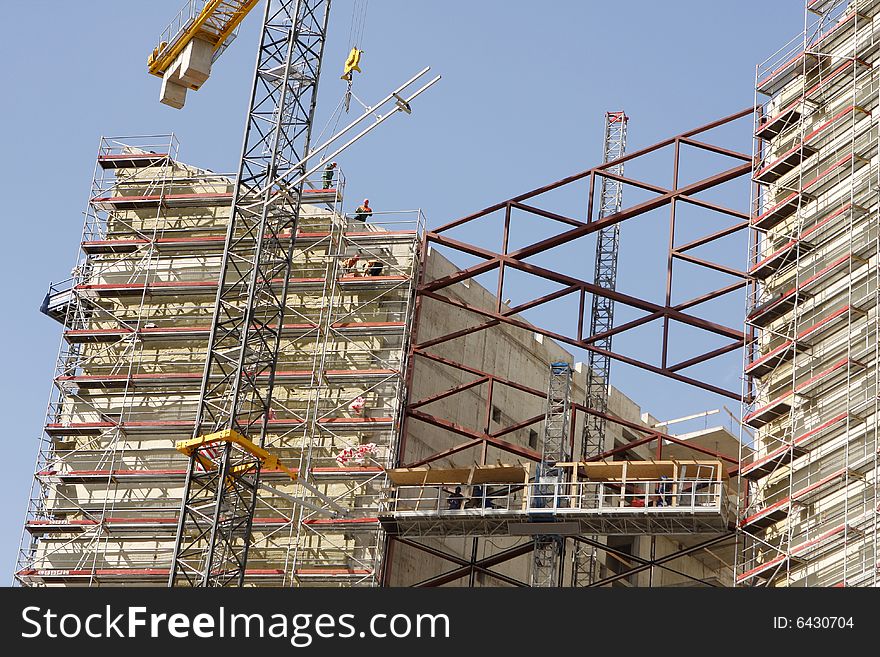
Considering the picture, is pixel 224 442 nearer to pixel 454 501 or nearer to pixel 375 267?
pixel 454 501

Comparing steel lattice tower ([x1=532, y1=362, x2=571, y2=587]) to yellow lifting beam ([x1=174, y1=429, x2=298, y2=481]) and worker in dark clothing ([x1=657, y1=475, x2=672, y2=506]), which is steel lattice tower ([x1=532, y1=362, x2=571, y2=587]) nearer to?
worker in dark clothing ([x1=657, y1=475, x2=672, y2=506])

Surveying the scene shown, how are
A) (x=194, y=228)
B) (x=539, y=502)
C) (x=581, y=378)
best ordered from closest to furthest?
(x=539, y=502) → (x=194, y=228) → (x=581, y=378)

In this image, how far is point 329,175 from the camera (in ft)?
290

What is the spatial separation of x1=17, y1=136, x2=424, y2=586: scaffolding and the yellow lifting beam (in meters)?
1.59

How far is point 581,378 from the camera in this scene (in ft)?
328

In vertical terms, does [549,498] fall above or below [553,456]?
below

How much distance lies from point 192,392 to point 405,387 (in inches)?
367
